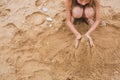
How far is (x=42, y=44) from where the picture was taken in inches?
134

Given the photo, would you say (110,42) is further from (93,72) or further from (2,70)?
(2,70)

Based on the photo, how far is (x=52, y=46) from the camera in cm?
335

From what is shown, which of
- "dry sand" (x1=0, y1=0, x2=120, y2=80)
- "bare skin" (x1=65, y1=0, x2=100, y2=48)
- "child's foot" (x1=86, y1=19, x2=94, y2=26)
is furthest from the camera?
"child's foot" (x1=86, y1=19, x2=94, y2=26)

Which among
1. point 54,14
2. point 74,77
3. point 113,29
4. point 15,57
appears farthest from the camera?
point 54,14

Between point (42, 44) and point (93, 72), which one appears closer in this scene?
point (93, 72)

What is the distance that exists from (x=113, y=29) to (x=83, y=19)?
393 millimetres

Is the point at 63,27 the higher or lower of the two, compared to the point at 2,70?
higher

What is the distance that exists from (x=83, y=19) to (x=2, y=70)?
1.19 meters

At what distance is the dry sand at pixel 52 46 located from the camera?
309 cm

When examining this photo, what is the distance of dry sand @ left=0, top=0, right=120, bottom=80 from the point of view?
309 cm

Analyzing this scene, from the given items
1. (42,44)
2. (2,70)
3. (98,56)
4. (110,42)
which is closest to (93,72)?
(98,56)

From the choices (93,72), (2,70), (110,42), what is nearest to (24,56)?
(2,70)

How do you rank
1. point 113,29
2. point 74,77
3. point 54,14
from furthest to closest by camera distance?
point 54,14
point 113,29
point 74,77

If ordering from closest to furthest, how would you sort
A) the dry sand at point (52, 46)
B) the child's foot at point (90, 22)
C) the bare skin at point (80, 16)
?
the dry sand at point (52, 46)
the bare skin at point (80, 16)
the child's foot at point (90, 22)
